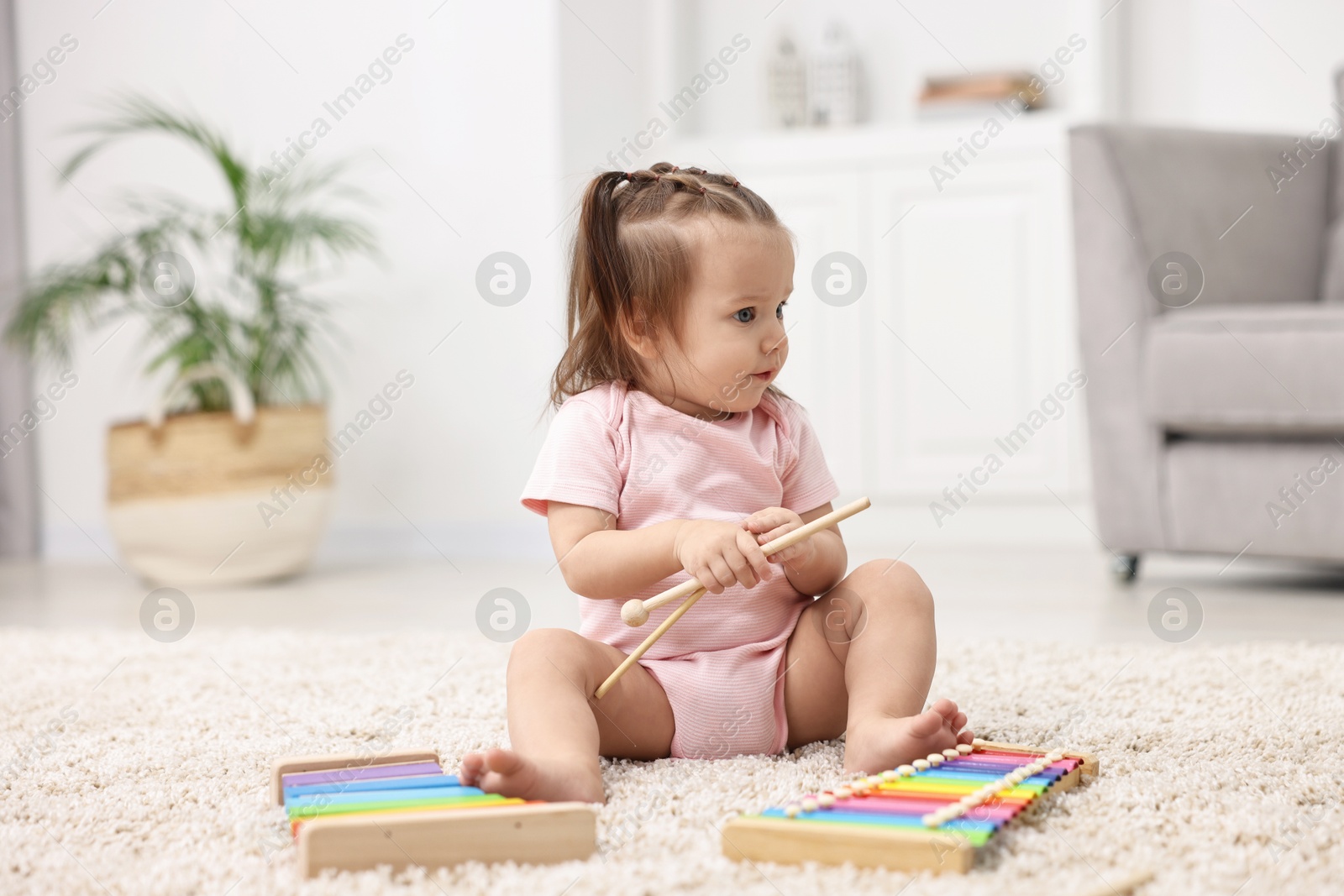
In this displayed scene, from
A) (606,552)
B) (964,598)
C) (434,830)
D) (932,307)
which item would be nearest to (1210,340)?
(964,598)

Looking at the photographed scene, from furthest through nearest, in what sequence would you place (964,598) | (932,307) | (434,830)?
(932,307) → (964,598) → (434,830)

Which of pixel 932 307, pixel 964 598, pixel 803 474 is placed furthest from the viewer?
pixel 932 307

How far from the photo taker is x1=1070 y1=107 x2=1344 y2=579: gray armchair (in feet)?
5.67

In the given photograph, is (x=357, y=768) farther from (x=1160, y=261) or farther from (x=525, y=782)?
(x=1160, y=261)

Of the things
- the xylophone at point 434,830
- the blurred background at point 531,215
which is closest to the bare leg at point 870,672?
the xylophone at point 434,830

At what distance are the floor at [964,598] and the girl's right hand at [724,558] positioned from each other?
688mm

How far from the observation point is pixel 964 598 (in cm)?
188

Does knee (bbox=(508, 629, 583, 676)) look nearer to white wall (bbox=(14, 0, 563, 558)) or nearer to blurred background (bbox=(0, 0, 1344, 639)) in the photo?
blurred background (bbox=(0, 0, 1344, 639))

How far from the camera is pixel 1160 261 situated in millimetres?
1885

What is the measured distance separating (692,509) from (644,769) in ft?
0.64

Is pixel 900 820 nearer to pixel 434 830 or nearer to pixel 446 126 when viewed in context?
pixel 434 830

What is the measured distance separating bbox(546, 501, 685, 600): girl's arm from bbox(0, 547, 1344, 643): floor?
0.66 metres

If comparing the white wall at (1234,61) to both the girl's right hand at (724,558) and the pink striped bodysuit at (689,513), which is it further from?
the girl's right hand at (724,558)

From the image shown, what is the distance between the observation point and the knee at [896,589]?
93cm
